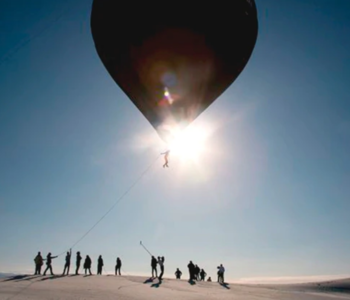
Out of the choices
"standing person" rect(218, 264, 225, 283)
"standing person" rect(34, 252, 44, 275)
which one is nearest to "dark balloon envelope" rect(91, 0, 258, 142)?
"standing person" rect(34, 252, 44, 275)

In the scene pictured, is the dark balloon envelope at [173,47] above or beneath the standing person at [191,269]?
above

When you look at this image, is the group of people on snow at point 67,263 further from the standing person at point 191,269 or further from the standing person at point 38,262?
the standing person at point 191,269

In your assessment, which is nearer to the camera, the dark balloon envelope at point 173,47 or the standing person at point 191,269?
the dark balloon envelope at point 173,47

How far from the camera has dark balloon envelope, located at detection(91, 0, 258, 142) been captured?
6.75m

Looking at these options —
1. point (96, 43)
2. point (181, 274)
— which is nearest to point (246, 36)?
point (96, 43)

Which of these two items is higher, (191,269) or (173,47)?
(173,47)

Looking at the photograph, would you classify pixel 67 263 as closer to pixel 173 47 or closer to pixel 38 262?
pixel 38 262

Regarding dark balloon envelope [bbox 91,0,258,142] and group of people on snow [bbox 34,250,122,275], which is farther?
group of people on snow [bbox 34,250,122,275]

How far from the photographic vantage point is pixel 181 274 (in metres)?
31.6

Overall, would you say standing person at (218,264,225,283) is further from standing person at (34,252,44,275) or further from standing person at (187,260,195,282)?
standing person at (34,252,44,275)

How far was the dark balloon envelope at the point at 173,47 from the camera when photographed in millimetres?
6746

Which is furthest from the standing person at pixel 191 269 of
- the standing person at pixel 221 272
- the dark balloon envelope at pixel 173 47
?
the dark balloon envelope at pixel 173 47

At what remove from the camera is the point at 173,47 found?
6.96m

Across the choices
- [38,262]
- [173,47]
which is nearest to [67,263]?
[38,262]
